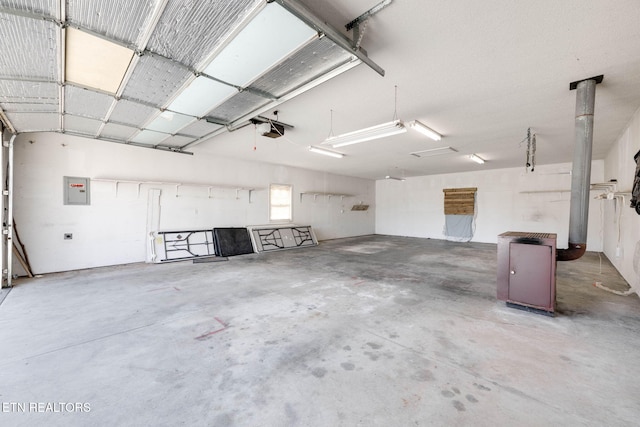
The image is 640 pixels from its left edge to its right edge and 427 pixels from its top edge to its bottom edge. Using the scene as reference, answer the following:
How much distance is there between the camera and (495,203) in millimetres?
9258

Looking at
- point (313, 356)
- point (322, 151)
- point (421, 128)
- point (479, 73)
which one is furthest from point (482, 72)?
point (322, 151)

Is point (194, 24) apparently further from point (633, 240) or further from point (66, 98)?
point (633, 240)

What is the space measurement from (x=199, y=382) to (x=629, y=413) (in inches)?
110

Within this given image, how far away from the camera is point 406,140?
5.58 meters

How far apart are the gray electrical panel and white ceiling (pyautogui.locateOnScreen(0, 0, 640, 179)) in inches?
62.2

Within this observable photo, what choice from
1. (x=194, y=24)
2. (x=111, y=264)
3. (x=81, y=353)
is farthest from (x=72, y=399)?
(x=111, y=264)

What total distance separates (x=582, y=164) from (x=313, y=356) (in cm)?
372

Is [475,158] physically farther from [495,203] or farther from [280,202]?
[280,202]

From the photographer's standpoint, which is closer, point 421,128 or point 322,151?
point 421,128

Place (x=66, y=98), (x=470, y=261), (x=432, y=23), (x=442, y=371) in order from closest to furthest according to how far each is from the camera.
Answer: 1. (x=442, y=371)
2. (x=432, y=23)
3. (x=66, y=98)
4. (x=470, y=261)

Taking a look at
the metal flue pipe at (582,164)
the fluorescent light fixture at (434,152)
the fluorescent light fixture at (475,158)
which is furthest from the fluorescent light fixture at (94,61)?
the fluorescent light fixture at (475,158)

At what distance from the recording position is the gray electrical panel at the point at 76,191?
4.89 metres

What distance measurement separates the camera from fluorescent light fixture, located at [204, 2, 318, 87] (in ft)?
5.96

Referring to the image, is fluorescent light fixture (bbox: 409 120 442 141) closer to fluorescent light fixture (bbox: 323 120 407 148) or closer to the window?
fluorescent light fixture (bbox: 323 120 407 148)
